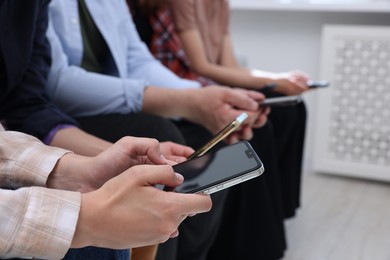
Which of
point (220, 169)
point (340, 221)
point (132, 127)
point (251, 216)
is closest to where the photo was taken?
point (220, 169)

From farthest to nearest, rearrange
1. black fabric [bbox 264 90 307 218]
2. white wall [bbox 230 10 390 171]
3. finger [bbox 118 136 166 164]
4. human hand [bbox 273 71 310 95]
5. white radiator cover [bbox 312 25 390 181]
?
white wall [bbox 230 10 390 171] → white radiator cover [bbox 312 25 390 181] → black fabric [bbox 264 90 307 218] → human hand [bbox 273 71 310 95] → finger [bbox 118 136 166 164]

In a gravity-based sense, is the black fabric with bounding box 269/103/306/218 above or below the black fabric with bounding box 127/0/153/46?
below

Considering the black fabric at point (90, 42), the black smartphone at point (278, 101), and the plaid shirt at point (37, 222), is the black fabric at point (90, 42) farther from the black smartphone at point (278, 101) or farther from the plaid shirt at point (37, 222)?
the plaid shirt at point (37, 222)

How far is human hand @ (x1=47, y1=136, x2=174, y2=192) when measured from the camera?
63cm

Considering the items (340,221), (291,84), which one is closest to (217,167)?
(291,84)

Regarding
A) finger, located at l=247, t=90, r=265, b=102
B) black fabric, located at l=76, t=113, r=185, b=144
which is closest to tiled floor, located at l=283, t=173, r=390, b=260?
finger, located at l=247, t=90, r=265, b=102

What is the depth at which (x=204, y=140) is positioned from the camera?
1142 mm

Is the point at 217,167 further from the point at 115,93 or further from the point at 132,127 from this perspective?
the point at 115,93

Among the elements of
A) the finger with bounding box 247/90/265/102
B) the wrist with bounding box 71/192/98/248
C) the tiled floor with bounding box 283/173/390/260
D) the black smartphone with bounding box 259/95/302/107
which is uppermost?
the wrist with bounding box 71/192/98/248

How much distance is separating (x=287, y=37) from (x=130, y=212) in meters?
1.69

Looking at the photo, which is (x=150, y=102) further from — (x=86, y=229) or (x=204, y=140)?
(x=86, y=229)

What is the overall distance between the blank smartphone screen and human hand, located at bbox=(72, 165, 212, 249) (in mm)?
59

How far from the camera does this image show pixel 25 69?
0.87 meters

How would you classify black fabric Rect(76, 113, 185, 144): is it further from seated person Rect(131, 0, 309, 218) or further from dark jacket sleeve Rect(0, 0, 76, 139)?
seated person Rect(131, 0, 309, 218)
